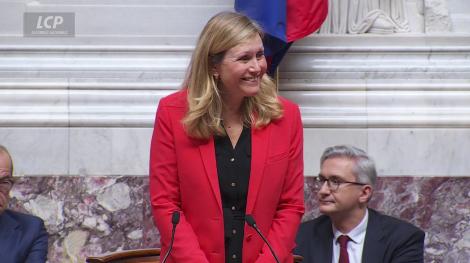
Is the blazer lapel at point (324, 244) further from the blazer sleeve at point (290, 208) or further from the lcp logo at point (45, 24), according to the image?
the lcp logo at point (45, 24)

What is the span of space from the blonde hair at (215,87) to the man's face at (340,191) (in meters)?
1.28

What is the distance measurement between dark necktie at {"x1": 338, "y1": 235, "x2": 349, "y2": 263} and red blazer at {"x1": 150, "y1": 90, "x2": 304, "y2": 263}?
3.96ft

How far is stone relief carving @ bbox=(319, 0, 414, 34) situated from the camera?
6.16 m

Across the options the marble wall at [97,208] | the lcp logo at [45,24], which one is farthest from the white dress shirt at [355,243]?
the lcp logo at [45,24]

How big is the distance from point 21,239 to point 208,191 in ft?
4.62

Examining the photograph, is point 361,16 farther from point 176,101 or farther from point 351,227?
point 176,101

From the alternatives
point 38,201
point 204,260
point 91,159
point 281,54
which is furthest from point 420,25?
A: point 204,260

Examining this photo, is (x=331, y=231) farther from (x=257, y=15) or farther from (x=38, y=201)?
(x=38, y=201)

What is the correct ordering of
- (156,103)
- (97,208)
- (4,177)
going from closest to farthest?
1. (4,177)
2. (97,208)
3. (156,103)

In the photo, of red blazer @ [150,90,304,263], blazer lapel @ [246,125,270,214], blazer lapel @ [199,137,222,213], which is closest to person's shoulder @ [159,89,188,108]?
red blazer @ [150,90,304,263]

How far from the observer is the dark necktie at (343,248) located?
193 inches

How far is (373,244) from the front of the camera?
4.88 metres

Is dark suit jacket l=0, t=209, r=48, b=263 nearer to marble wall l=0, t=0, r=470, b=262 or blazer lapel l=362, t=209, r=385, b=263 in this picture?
marble wall l=0, t=0, r=470, b=262

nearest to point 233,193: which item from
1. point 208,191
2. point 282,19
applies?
point 208,191
